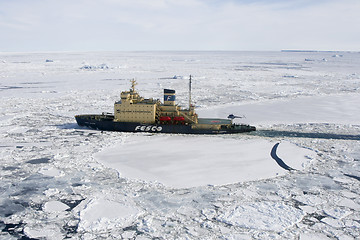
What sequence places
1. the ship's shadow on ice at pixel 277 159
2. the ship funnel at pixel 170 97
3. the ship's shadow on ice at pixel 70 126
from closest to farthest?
the ship's shadow on ice at pixel 277 159 < the ship funnel at pixel 170 97 < the ship's shadow on ice at pixel 70 126

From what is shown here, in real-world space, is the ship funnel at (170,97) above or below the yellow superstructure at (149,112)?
above

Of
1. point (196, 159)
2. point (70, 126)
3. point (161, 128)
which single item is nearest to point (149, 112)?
point (161, 128)

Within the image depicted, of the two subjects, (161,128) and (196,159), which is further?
(161,128)

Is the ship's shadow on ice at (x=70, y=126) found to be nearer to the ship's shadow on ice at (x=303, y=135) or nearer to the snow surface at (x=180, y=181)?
the snow surface at (x=180, y=181)

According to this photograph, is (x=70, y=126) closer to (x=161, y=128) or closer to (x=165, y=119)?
(x=161, y=128)

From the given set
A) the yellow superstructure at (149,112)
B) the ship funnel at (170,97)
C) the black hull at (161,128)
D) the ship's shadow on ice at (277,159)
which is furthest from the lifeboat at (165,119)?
the ship's shadow on ice at (277,159)

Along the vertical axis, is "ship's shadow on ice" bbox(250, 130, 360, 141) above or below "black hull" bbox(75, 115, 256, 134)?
below

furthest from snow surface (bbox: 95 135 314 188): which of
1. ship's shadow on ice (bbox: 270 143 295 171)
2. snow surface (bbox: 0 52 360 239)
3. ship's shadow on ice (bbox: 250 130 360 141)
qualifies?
ship's shadow on ice (bbox: 250 130 360 141)

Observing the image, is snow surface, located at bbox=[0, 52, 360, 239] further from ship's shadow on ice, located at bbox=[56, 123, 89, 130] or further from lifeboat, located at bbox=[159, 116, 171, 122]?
lifeboat, located at bbox=[159, 116, 171, 122]

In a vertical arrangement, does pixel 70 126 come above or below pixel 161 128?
below

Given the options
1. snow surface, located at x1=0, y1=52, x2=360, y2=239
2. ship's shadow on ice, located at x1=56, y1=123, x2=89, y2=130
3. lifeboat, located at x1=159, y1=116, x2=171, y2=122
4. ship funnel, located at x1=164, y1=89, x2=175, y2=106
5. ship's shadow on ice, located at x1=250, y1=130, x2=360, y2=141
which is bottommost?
snow surface, located at x1=0, y1=52, x2=360, y2=239

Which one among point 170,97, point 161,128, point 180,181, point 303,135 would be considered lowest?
point 180,181

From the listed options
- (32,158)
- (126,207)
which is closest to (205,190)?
(126,207)
